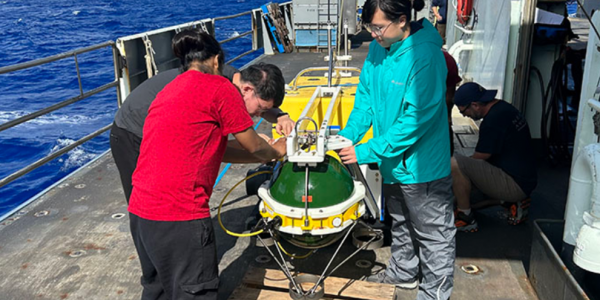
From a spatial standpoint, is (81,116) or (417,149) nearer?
(417,149)

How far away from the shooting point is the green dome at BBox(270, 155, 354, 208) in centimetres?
273

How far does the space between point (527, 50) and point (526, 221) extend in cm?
195

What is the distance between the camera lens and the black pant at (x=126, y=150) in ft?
10.1

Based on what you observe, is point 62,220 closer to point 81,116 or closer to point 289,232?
point 289,232

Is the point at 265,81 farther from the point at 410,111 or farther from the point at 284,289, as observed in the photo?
the point at 284,289

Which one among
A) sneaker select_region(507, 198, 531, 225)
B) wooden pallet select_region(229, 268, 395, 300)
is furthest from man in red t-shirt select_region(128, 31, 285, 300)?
sneaker select_region(507, 198, 531, 225)

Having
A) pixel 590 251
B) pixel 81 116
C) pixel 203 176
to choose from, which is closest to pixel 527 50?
pixel 590 251

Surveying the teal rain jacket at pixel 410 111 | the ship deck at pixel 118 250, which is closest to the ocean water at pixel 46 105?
the teal rain jacket at pixel 410 111

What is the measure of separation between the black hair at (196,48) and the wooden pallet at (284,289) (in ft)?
4.27

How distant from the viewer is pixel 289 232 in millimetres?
2689

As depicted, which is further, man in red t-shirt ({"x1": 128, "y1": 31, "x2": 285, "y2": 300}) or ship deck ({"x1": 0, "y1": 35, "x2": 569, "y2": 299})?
ship deck ({"x1": 0, "y1": 35, "x2": 569, "y2": 299})

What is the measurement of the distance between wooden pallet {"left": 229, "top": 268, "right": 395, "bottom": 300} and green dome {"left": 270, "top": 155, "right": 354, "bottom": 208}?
0.58m

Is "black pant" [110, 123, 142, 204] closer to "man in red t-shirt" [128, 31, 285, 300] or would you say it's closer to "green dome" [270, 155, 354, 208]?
"man in red t-shirt" [128, 31, 285, 300]

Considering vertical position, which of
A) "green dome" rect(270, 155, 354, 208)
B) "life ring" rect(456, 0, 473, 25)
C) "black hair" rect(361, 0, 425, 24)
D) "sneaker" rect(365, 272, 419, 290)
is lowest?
"sneaker" rect(365, 272, 419, 290)
